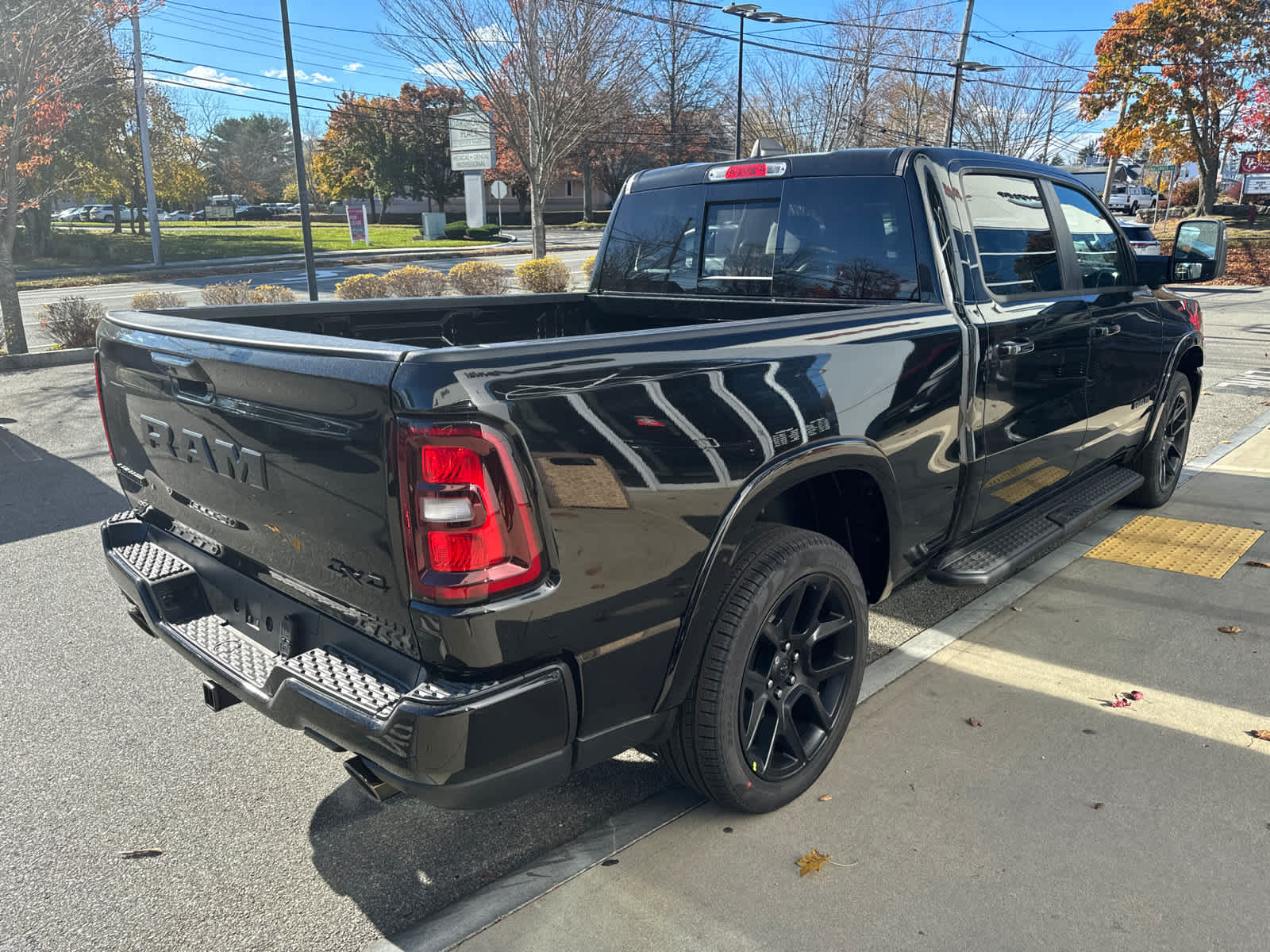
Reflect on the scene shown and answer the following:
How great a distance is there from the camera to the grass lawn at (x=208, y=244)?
117 ft

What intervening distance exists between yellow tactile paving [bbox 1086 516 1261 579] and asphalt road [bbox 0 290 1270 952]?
1417 millimetres

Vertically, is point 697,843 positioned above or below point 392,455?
below

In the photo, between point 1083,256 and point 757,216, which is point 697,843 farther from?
point 1083,256

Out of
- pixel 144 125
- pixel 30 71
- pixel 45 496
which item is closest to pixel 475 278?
pixel 30 71

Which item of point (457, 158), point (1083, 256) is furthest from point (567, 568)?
point (457, 158)

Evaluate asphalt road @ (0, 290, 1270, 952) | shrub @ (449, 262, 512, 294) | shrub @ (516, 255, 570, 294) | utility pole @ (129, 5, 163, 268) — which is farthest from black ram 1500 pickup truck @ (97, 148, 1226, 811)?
utility pole @ (129, 5, 163, 268)

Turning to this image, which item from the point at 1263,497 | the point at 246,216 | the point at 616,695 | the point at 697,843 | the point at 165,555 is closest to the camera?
the point at 616,695

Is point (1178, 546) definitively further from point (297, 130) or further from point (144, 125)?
point (144, 125)

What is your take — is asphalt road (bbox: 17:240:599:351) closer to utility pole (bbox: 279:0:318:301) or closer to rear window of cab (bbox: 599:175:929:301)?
utility pole (bbox: 279:0:318:301)

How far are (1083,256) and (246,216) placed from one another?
237ft

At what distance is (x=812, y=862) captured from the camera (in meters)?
2.51

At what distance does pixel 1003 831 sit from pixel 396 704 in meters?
1.79

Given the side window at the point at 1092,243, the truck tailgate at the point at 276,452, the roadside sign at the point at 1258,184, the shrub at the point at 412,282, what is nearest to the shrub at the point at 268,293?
the shrub at the point at 412,282

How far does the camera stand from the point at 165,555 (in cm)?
283
